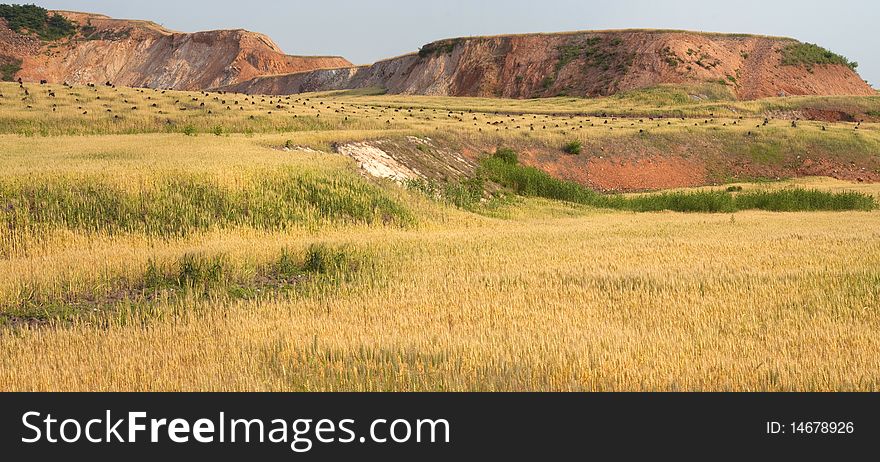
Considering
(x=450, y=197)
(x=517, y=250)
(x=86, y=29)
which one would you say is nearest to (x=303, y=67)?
(x=86, y=29)

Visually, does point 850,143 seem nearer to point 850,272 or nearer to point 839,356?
point 850,272

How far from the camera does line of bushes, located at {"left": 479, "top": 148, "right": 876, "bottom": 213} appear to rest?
98.9ft

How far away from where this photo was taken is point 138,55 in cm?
14150

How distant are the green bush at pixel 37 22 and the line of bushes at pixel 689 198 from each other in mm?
128741

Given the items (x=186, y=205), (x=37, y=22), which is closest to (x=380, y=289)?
(x=186, y=205)

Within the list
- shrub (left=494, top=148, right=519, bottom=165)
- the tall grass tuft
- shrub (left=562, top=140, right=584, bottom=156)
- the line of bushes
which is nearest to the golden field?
the tall grass tuft

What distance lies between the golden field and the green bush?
420ft

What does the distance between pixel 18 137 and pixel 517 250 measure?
81.8 ft

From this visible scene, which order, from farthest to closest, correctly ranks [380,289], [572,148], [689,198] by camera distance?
[572,148] → [689,198] → [380,289]

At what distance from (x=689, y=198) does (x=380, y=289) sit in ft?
68.9

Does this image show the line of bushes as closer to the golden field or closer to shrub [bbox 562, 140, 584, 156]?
the golden field

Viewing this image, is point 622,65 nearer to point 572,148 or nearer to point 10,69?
point 572,148

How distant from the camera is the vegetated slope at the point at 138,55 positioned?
130750mm

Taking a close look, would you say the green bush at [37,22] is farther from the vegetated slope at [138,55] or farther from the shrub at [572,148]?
the shrub at [572,148]
